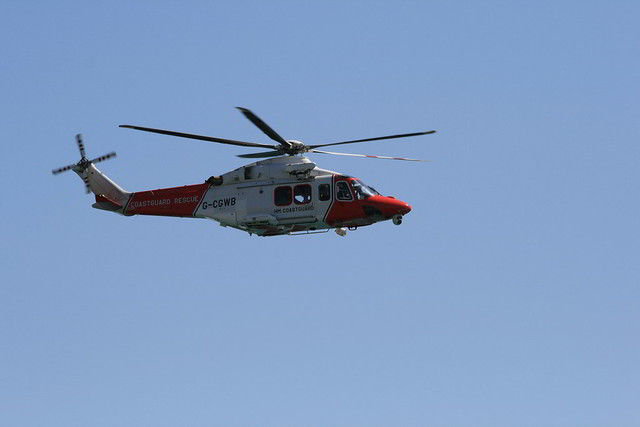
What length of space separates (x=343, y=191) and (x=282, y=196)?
2751 mm

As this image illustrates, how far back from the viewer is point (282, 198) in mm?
45219

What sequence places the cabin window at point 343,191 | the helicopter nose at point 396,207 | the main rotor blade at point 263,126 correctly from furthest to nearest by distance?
the cabin window at point 343,191
the helicopter nose at point 396,207
the main rotor blade at point 263,126

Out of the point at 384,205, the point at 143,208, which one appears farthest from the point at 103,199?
the point at 384,205

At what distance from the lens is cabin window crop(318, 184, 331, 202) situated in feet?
147

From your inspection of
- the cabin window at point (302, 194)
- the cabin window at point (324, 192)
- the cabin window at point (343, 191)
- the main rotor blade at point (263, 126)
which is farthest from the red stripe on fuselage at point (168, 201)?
the cabin window at point (343, 191)

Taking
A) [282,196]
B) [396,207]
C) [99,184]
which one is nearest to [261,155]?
[282,196]

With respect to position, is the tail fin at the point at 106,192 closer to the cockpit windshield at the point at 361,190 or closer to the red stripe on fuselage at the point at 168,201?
the red stripe on fuselage at the point at 168,201

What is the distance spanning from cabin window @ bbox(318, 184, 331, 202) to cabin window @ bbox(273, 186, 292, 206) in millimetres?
1361

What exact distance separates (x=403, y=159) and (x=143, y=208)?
1296 centimetres

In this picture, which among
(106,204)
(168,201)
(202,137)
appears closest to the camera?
(202,137)

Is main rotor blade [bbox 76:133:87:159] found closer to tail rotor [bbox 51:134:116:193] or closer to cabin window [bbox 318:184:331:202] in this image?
tail rotor [bbox 51:134:116:193]

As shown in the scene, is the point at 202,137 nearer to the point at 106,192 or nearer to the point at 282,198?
the point at 282,198

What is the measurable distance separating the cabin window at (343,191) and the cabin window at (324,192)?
0.40 metres

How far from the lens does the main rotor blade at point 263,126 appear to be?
129ft
